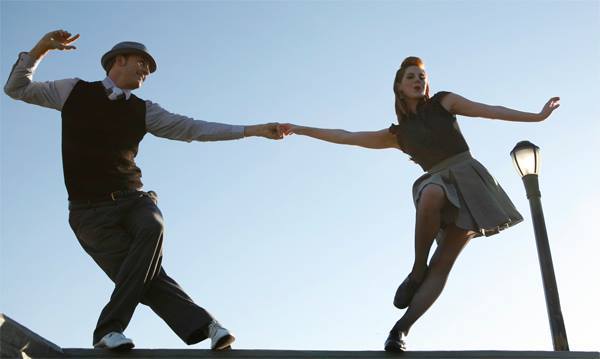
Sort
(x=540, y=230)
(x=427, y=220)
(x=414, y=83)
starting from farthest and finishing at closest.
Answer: (x=540, y=230), (x=414, y=83), (x=427, y=220)

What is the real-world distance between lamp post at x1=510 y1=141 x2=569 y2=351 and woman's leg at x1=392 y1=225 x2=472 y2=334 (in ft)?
5.21

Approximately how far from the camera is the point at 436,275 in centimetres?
567

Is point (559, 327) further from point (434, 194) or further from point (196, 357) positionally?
point (196, 357)

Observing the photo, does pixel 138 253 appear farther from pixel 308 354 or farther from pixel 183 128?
pixel 308 354

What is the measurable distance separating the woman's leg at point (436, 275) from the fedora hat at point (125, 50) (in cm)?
257

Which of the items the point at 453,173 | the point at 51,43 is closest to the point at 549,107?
the point at 453,173

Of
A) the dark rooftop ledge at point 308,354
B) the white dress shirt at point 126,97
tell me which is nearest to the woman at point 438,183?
the dark rooftop ledge at point 308,354

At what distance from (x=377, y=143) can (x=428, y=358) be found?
1.90m

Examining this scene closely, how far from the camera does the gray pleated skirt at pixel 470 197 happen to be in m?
5.71

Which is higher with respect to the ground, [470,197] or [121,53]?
[121,53]

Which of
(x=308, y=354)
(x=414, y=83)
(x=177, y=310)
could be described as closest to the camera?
(x=308, y=354)

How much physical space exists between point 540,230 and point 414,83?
6.82 ft

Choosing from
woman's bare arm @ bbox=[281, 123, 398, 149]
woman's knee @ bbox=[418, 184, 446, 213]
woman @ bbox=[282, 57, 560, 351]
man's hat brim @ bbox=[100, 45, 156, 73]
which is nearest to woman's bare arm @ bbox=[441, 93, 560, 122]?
woman @ bbox=[282, 57, 560, 351]

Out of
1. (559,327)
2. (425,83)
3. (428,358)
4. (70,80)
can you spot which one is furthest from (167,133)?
(559,327)
